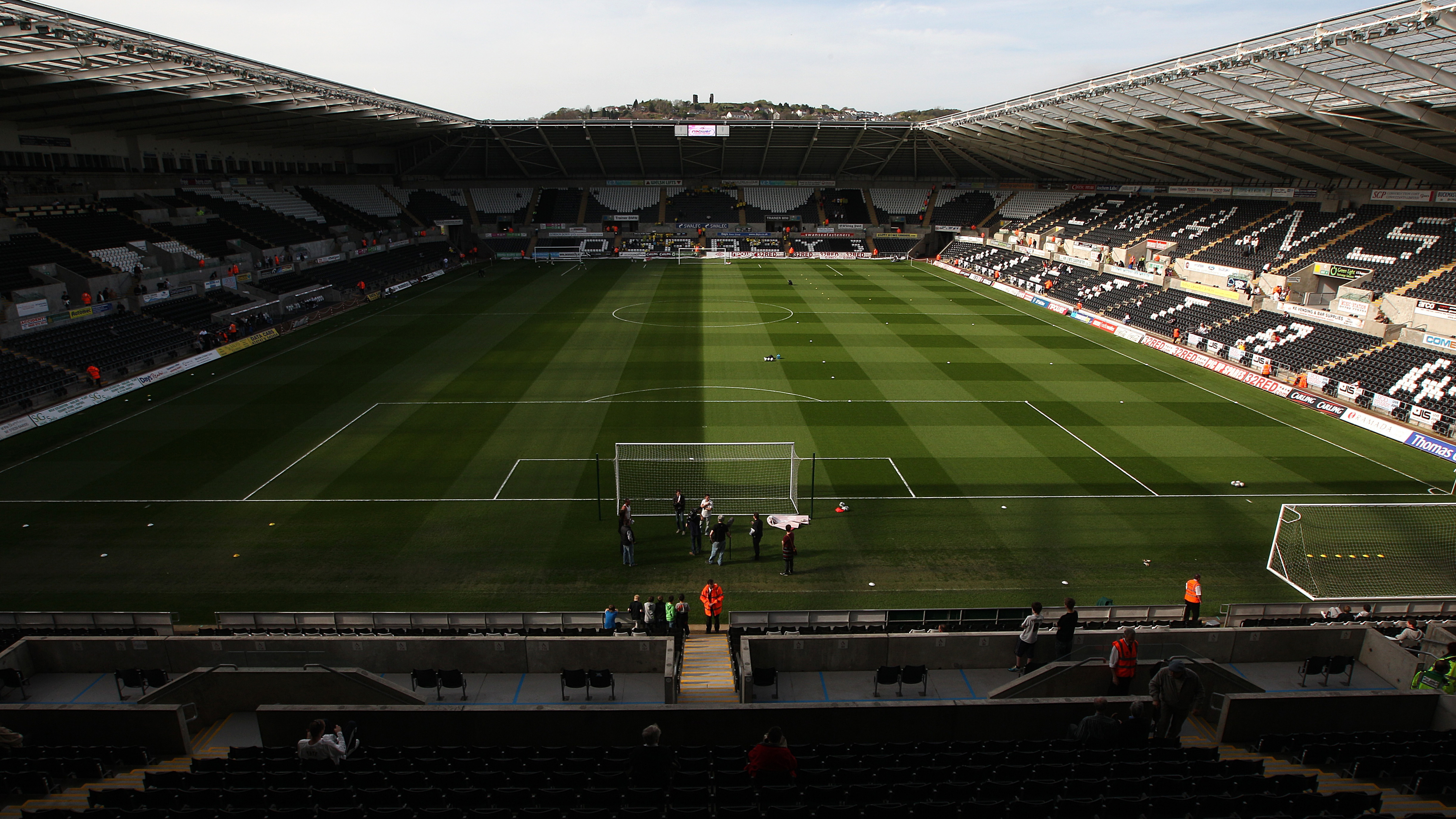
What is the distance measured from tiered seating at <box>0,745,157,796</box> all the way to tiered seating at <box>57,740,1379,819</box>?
3.94ft

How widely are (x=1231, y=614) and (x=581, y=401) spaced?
76.0 ft

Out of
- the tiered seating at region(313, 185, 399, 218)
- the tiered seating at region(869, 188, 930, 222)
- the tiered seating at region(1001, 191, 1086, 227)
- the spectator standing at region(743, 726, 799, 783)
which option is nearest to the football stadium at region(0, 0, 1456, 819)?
the spectator standing at region(743, 726, 799, 783)

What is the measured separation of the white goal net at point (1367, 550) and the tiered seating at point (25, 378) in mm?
41437

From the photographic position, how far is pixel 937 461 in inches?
974

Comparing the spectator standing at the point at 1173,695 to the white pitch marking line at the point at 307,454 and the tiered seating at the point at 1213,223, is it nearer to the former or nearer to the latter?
the white pitch marking line at the point at 307,454

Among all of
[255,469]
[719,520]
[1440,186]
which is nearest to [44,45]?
[255,469]

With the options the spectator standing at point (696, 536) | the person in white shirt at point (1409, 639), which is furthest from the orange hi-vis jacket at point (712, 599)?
the person in white shirt at point (1409, 639)

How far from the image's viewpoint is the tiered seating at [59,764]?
887cm

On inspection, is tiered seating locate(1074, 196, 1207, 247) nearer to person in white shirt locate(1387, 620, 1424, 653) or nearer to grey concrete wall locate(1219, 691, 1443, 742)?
person in white shirt locate(1387, 620, 1424, 653)

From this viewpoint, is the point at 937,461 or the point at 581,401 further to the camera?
the point at 581,401

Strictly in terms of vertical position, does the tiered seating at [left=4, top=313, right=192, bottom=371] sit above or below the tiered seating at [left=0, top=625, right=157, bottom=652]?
above

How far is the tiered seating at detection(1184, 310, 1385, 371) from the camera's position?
108 feet

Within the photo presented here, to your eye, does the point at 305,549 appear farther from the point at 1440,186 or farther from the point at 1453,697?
the point at 1440,186

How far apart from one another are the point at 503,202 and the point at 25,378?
2332 inches
